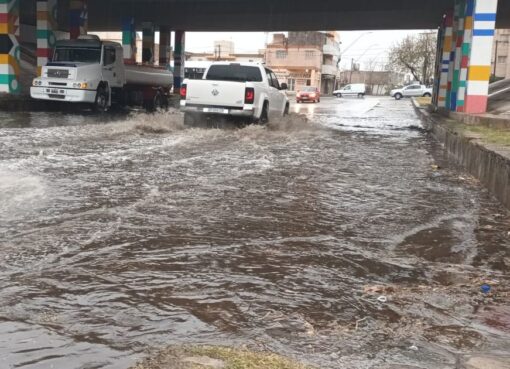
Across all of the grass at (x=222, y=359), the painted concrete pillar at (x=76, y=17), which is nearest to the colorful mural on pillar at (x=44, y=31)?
the painted concrete pillar at (x=76, y=17)

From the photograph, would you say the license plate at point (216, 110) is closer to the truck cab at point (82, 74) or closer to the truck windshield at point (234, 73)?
the truck windshield at point (234, 73)

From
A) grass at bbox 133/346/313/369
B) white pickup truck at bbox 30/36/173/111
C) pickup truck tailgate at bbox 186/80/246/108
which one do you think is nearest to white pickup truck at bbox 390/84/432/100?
white pickup truck at bbox 30/36/173/111

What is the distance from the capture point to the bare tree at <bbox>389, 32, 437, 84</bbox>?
72125 millimetres

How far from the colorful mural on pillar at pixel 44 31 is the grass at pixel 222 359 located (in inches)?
992

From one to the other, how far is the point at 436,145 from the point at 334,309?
12.5 m

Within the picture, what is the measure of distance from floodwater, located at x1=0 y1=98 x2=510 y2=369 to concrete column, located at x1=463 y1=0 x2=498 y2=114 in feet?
23.2

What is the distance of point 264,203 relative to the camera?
7.35 m

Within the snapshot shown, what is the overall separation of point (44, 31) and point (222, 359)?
26.0 m

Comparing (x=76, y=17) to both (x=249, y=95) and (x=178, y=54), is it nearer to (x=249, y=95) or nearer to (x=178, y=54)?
(x=178, y=54)

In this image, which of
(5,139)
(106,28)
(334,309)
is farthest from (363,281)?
(106,28)

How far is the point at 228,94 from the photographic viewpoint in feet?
49.1

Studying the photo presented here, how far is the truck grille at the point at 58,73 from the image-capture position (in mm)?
20109

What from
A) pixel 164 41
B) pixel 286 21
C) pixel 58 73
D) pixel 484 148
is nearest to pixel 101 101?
pixel 58 73

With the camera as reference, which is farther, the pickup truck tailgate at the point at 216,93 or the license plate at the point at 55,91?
the license plate at the point at 55,91
